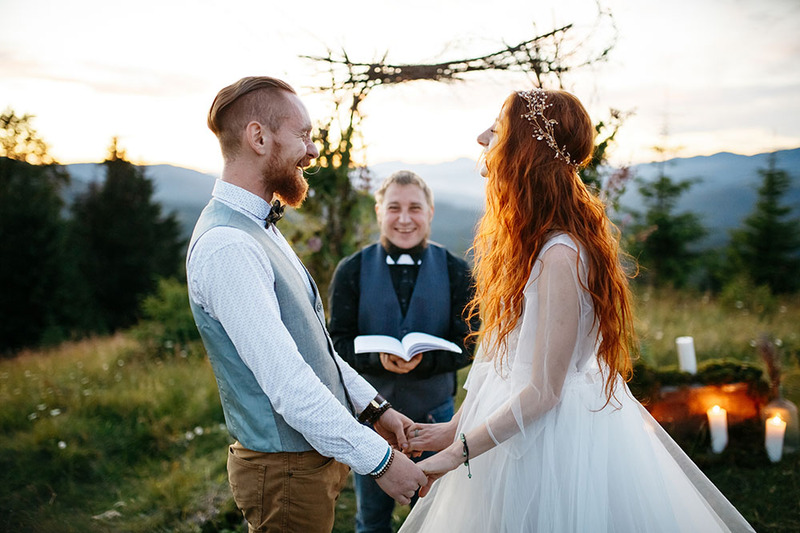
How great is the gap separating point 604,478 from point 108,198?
103 feet

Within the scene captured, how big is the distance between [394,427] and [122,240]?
2866cm

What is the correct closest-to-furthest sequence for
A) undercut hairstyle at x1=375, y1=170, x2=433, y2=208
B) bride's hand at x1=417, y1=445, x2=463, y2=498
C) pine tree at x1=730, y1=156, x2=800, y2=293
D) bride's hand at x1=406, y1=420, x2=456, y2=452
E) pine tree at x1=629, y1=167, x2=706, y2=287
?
bride's hand at x1=417, y1=445, x2=463, y2=498 < bride's hand at x1=406, y1=420, x2=456, y2=452 < undercut hairstyle at x1=375, y1=170, x2=433, y2=208 < pine tree at x1=629, y1=167, x2=706, y2=287 < pine tree at x1=730, y1=156, x2=800, y2=293

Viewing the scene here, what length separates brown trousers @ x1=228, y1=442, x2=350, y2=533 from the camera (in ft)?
5.77

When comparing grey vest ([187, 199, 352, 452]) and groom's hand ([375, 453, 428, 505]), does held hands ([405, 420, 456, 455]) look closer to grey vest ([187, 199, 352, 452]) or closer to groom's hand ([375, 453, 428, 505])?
groom's hand ([375, 453, 428, 505])

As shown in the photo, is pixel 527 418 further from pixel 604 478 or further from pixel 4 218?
pixel 4 218

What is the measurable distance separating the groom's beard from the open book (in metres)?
0.88

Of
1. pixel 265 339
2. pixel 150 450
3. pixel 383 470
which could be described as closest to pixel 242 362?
pixel 265 339

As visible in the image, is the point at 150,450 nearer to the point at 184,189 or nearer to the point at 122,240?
the point at 122,240

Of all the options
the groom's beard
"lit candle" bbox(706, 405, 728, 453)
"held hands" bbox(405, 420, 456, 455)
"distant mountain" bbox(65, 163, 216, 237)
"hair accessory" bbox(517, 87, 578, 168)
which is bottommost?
"lit candle" bbox(706, 405, 728, 453)

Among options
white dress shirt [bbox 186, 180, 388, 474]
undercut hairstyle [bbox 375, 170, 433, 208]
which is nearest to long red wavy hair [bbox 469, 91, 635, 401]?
white dress shirt [bbox 186, 180, 388, 474]

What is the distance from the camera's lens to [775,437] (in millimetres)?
3875

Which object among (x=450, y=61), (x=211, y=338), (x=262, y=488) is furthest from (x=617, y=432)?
(x=450, y=61)

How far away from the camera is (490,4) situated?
3.36 m

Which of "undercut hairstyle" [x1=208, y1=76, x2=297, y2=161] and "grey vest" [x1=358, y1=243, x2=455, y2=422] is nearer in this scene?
"undercut hairstyle" [x1=208, y1=76, x2=297, y2=161]
